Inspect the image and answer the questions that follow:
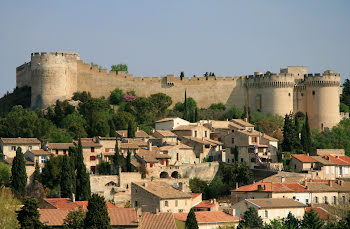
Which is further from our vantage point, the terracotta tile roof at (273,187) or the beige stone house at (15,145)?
the beige stone house at (15,145)

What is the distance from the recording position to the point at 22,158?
6369 cm

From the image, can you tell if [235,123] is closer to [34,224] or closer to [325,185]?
[325,185]

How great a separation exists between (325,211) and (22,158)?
19331 mm

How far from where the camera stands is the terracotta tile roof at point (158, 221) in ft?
169

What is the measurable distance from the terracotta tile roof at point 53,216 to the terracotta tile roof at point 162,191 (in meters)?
7.96

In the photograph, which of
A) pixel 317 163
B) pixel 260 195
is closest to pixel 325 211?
pixel 260 195

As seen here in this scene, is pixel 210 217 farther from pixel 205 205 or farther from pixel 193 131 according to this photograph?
pixel 193 131

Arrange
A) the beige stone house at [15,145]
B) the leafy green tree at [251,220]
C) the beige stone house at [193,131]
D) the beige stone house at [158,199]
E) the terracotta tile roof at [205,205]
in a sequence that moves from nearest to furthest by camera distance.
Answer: the leafy green tree at [251,220]
the beige stone house at [158,199]
the terracotta tile roof at [205,205]
the beige stone house at [15,145]
the beige stone house at [193,131]

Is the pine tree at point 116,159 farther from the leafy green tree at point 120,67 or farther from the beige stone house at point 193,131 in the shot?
the leafy green tree at point 120,67

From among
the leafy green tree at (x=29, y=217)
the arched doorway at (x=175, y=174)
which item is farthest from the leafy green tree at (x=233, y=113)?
the leafy green tree at (x=29, y=217)

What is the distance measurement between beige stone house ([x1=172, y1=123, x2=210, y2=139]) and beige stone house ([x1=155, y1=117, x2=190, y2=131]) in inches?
42.7

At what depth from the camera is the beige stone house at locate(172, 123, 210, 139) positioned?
254 feet

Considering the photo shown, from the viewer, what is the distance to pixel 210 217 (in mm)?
55250

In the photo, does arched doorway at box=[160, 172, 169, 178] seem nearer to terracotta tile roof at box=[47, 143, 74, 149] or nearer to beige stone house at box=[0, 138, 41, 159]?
terracotta tile roof at box=[47, 143, 74, 149]
